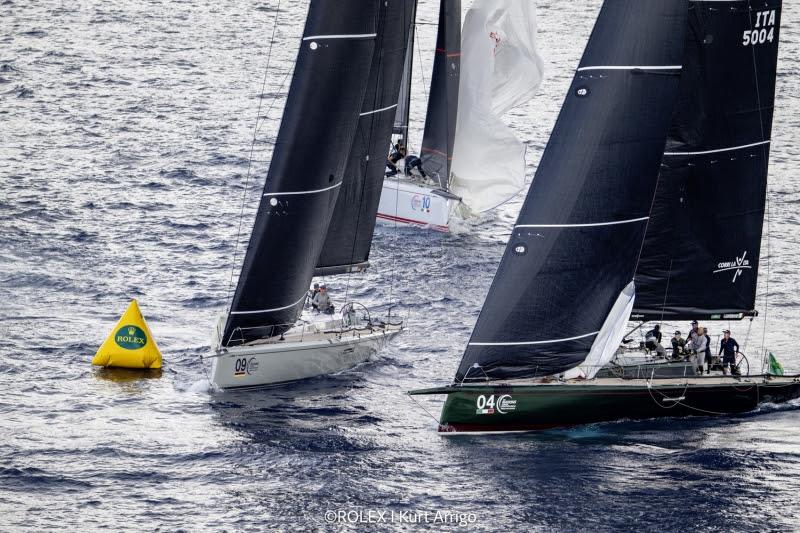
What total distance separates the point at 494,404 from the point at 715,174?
9.22 metres

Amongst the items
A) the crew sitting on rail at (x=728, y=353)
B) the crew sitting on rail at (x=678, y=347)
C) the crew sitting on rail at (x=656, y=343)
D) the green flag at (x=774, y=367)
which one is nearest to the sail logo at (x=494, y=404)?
the crew sitting on rail at (x=656, y=343)

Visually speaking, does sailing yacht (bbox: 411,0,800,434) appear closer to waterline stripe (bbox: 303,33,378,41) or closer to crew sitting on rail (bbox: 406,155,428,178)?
waterline stripe (bbox: 303,33,378,41)

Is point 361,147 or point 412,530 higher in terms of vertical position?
point 361,147

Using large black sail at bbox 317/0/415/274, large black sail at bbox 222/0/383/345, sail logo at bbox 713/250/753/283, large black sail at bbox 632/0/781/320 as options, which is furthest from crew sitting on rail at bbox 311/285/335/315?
sail logo at bbox 713/250/753/283

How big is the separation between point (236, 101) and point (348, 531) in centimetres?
4718

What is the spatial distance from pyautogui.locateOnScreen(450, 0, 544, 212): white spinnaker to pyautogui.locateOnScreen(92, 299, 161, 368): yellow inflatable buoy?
19659 millimetres

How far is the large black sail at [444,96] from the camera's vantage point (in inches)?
2315

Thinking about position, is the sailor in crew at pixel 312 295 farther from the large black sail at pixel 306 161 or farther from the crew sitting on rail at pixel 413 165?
the crew sitting on rail at pixel 413 165

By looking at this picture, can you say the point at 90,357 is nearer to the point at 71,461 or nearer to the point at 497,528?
the point at 71,461

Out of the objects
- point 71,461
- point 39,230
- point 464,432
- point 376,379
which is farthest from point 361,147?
point 39,230

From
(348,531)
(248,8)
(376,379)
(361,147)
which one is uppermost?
(248,8)

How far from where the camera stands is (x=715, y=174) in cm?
4178

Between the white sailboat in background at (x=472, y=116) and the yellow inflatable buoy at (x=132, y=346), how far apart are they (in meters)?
17.4

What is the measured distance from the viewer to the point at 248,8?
100250mm
